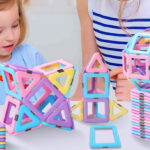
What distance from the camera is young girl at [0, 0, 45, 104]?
3.44 ft

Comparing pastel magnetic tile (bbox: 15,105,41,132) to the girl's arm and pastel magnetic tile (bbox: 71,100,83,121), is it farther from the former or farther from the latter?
the girl's arm

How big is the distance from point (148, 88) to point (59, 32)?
39.7 inches

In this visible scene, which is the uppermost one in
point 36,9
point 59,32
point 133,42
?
point 133,42

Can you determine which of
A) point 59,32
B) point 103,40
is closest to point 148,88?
point 103,40

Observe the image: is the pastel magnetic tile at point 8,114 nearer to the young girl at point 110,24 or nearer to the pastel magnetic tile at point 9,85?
the pastel magnetic tile at point 9,85

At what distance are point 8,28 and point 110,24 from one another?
0.45 metres

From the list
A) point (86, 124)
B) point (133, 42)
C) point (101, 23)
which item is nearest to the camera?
point (133, 42)

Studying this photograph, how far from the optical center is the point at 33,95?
66cm

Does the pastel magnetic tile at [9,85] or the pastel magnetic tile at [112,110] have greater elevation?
the pastel magnetic tile at [9,85]

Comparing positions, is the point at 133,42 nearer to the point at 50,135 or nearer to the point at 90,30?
the point at 50,135

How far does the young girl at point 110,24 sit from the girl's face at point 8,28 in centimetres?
30

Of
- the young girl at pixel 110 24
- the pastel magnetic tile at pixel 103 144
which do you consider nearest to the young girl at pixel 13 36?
the young girl at pixel 110 24

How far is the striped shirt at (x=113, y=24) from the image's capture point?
4.25ft

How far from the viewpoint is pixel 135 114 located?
647 millimetres
